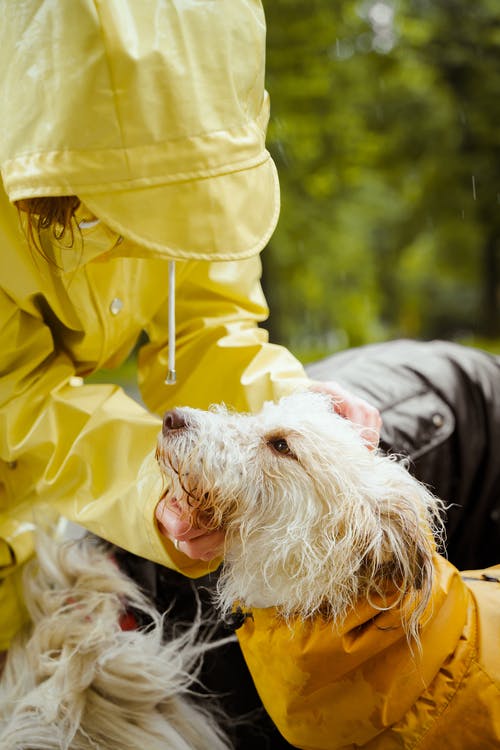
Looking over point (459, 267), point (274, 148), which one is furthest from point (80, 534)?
point (459, 267)

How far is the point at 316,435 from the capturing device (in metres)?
1.65

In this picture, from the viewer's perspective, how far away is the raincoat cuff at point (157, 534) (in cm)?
166

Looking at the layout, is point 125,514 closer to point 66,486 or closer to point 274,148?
point 66,486

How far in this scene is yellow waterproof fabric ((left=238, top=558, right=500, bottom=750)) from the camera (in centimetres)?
154

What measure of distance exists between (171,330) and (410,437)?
0.92 meters

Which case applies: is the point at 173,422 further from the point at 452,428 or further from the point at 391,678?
the point at 452,428

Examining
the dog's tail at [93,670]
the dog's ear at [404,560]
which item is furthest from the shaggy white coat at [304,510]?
the dog's tail at [93,670]

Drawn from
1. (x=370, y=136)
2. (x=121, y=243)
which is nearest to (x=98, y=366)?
(x=121, y=243)

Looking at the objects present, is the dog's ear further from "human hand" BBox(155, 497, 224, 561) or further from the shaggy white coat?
"human hand" BBox(155, 497, 224, 561)

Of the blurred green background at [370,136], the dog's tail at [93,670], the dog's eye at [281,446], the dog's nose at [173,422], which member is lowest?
the blurred green background at [370,136]

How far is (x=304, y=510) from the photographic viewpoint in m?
1.60

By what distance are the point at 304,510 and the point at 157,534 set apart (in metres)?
0.33

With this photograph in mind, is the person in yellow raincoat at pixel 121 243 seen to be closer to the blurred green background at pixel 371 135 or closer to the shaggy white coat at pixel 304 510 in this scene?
the shaggy white coat at pixel 304 510

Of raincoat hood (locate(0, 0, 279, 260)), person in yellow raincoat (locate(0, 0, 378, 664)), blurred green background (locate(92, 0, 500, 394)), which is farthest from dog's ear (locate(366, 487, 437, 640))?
blurred green background (locate(92, 0, 500, 394))
